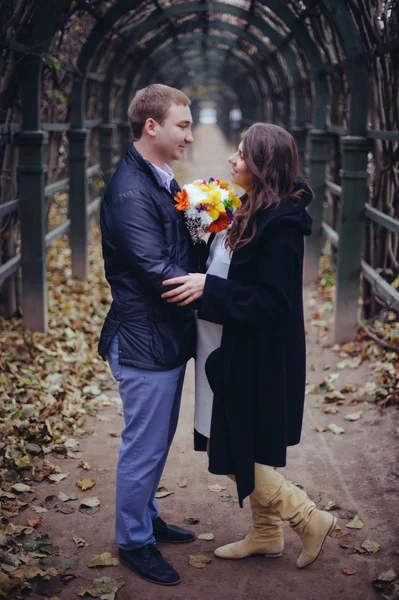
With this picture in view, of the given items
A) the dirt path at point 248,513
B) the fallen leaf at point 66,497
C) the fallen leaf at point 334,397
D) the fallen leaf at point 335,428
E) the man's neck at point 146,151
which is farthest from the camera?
the fallen leaf at point 334,397

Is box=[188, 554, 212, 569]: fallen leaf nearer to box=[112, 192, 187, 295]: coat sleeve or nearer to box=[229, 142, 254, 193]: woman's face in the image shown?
box=[112, 192, 187, 295]: coat sleeve

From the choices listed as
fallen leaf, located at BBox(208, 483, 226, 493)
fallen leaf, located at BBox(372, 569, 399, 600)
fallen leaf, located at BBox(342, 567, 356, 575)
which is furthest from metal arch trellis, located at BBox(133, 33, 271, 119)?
fallen leaf, located at BBox(372, 569, 399, 600)

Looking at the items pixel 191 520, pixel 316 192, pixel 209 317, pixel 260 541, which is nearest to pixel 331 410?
pixel 191 520

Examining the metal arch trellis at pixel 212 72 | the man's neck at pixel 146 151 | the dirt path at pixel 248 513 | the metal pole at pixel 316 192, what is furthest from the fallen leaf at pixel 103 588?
the metal arch trellis at pixel 212 72

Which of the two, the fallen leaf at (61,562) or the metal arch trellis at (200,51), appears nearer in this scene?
the fallen leaf at (61,562)

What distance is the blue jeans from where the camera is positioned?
3.11 m

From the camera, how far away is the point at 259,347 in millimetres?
3039

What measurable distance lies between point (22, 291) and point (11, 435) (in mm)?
2336

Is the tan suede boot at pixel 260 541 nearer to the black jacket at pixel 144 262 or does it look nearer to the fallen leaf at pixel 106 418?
the black jacket at pixel 144 262

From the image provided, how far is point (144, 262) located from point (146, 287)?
0.13 meters

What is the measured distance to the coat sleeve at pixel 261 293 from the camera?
9.47 ft

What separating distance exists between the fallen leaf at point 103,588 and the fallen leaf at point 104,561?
0.12m

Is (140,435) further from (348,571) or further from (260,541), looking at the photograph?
(348,571)

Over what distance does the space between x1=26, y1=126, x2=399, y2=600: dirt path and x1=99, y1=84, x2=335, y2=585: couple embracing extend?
170 millimetres
